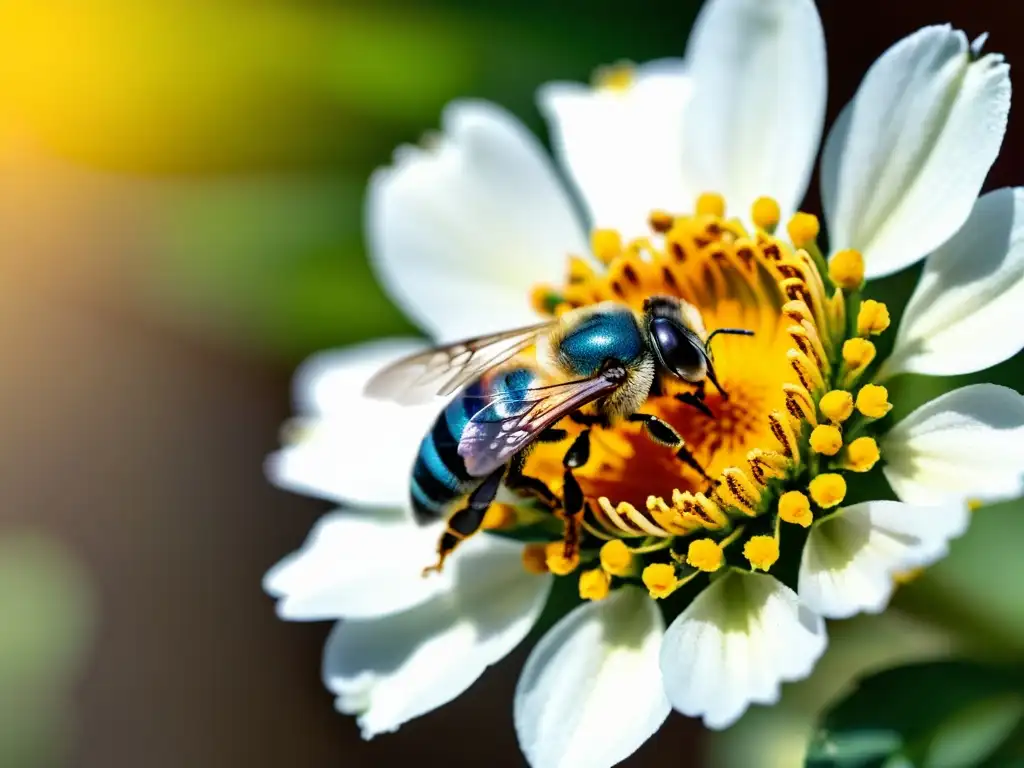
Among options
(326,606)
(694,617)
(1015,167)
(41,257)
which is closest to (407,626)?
(326,606)

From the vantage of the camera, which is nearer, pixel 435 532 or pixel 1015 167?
pixel 435 532

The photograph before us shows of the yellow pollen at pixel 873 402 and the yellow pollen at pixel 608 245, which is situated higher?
the yellow pollen at pixel 608 245

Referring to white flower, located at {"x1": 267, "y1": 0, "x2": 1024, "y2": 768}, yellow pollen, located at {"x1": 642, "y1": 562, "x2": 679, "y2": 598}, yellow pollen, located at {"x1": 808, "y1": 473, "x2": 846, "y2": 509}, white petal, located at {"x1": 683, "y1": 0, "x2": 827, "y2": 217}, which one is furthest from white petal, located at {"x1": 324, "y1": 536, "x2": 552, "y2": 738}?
white petal, located at {"x1": 683, "y1": 0, "x2": 827, "y2": 217}

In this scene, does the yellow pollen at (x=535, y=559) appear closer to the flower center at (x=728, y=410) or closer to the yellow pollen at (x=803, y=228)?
the flower center at (x=728, y=410)

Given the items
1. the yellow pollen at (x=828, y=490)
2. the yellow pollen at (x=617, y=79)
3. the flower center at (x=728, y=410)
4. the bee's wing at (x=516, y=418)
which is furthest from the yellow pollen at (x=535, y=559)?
the yellow pollen at (x=617, y=79)

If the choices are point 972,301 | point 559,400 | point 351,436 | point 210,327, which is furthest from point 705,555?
point 210,327

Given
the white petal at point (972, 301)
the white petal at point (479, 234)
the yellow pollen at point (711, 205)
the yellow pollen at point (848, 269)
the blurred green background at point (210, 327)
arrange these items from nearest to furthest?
1. the white petal at point (972, 301)
2. the yellow pollen at point (848, 269)
3. the yellow pollen at point (711, 205)
4. the white petal at point (479, 234)
5. the blurred green background at point (210, 327)

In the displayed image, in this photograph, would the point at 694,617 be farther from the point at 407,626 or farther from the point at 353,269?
the point at 353,269

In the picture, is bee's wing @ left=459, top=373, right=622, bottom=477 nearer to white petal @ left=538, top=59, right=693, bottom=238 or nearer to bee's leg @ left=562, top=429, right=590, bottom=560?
bee's leg @ left=562, top=429, right=590, bottom=560
